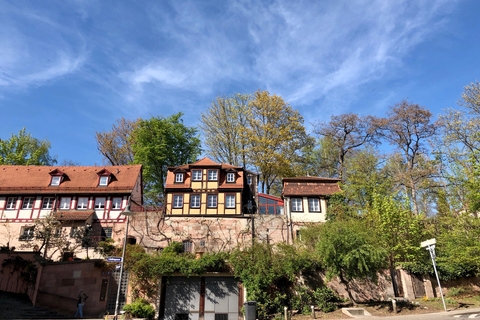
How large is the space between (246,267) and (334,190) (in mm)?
11345

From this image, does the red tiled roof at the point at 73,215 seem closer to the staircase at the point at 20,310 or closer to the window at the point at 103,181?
the window at the point at 103,181

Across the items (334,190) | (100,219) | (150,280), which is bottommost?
(150,280)

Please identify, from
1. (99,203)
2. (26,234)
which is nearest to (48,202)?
(26,234)

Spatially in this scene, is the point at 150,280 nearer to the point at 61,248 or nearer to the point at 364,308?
the point at 61,248

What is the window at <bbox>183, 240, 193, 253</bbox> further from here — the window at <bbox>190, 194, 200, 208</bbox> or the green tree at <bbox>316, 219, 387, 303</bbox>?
the green tree at <bbox>316, 219, 387, 303</bbox>

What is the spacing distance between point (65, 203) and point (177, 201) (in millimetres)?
10217

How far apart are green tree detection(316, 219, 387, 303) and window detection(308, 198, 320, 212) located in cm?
842

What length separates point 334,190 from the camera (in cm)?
3006

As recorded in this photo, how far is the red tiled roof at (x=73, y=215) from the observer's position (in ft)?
91.9

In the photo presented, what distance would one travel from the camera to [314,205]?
1171 inches

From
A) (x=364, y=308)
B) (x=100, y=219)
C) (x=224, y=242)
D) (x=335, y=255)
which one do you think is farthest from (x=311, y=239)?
(x=100, y=219)

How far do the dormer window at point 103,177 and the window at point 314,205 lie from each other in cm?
1850

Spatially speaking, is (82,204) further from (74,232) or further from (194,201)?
(194,201)

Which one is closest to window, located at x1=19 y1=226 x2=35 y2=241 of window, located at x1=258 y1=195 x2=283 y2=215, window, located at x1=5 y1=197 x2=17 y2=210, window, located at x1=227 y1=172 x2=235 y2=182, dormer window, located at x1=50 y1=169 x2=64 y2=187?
window, located at x1=5 y1=197 x2=17 y2=210
